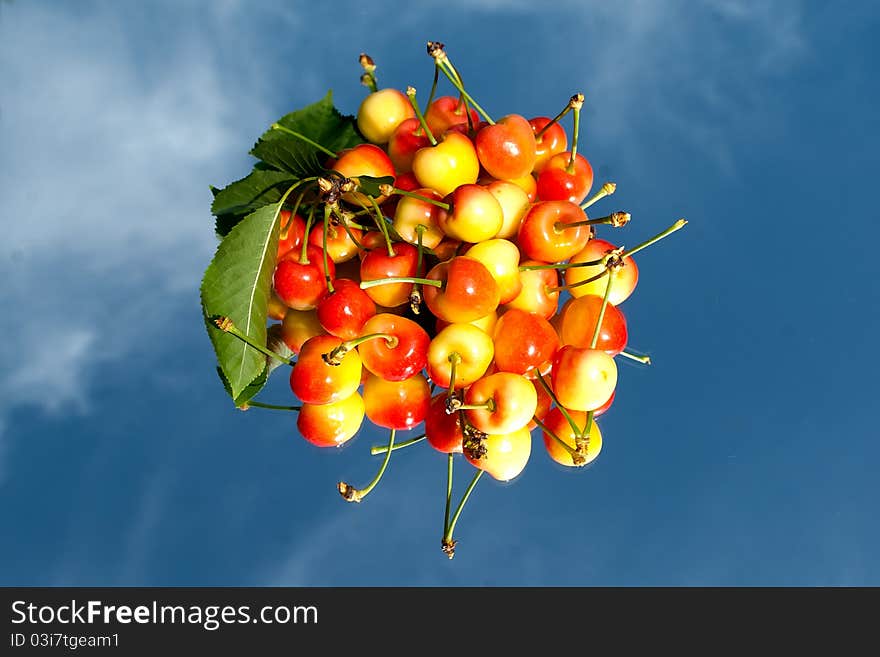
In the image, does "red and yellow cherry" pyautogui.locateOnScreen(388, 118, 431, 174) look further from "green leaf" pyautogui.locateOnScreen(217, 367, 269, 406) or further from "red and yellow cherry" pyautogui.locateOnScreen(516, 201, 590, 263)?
"green leaf" pyautogui.locateOnScreen(217, 367, 269, 406)

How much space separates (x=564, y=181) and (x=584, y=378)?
0.53 m

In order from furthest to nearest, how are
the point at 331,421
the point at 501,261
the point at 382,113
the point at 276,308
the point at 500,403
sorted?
the point at 382,113, the point at 276,308, the point at 331,421, the point at 501,261, the point at 500,403

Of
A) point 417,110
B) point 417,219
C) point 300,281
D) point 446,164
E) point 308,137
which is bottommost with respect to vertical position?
point 300,281

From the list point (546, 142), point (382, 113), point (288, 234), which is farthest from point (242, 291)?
point (546, 142)

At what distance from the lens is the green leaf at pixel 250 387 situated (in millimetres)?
1788

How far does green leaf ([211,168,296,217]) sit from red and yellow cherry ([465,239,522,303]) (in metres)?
0.50

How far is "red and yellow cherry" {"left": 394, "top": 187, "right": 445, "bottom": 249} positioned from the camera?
5.88 ft

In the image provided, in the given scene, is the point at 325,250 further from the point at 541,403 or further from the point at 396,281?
the point at 541,403

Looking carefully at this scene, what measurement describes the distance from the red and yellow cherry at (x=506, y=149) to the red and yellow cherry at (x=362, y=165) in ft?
0.74

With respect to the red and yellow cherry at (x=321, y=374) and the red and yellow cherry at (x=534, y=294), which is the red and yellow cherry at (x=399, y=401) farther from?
the red and yellow cherry at (x=534, y=294)

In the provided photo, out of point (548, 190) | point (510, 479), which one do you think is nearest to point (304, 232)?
point (548, 190)

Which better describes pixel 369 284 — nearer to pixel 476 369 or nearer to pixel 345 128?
pixel 476 369

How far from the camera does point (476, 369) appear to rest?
1.69 m

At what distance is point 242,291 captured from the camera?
172 cm
